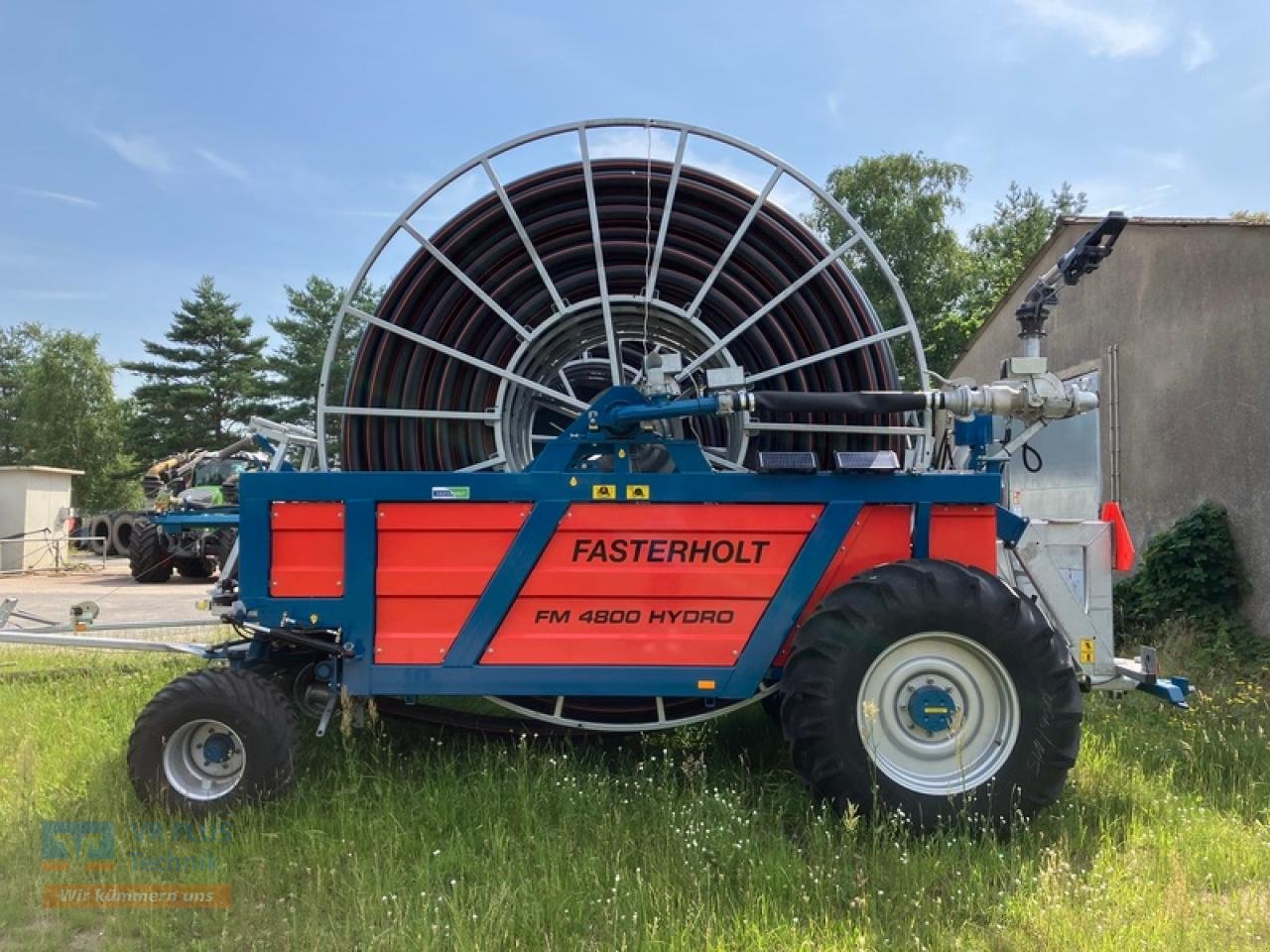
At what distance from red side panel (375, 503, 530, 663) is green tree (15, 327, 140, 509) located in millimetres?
47778

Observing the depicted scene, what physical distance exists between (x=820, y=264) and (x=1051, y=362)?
22.9 ft

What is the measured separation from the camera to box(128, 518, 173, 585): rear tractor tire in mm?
15711

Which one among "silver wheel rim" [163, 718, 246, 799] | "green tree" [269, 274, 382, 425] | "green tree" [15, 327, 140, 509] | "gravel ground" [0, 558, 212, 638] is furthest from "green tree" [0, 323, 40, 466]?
"silver wheel rim" [163, 718, 246, 799]

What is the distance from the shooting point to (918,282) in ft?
96.1

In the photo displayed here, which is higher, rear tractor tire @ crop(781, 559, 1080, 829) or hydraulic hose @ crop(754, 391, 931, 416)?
hydraulic hose @ crop(754, 391, 931, 416)

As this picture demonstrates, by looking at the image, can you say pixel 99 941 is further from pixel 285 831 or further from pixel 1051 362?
pixel 1051 362

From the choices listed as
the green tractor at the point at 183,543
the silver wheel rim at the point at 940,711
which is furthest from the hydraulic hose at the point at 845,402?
the green tractor at the point at 183,543

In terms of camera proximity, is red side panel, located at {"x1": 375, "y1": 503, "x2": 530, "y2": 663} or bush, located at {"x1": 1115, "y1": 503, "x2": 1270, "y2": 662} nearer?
red side panel, located at {"x1": 375, "y1": 503, "x2": 530, "y2": 663}

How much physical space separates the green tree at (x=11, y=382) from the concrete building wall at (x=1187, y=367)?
57146mm

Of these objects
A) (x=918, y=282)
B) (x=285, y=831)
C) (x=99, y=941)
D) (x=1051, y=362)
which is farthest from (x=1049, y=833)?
(x=918, y=282)

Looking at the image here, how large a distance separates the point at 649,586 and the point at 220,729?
203cm

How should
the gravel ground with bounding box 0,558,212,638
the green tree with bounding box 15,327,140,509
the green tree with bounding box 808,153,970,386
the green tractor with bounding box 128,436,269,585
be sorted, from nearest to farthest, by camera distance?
the gravel ground with bounding box 0,558,212,638, the green tractor with bounding box 128,436,269,585, the green tree with bounding box 808,153,970,386, the green tree with bounding box 15,327,140,509

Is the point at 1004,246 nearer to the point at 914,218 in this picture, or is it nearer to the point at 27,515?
the point at 914,218

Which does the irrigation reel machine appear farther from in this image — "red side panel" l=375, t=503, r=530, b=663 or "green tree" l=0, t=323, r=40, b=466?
"green tree" l=0, t=323, r=40, b=466
